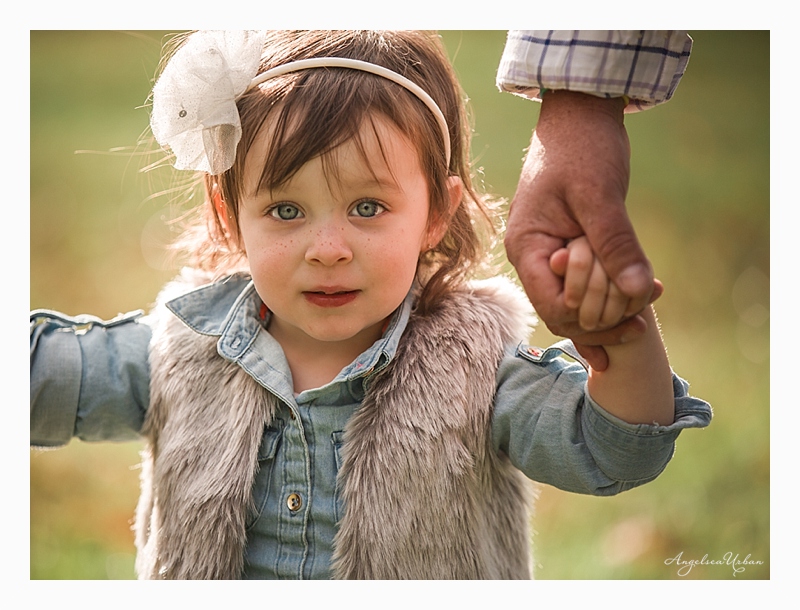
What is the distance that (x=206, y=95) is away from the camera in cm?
119

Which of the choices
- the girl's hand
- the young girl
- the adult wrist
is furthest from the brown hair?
the girl's hand

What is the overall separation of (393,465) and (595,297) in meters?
0.40

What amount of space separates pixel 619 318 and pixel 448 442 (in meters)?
0.34

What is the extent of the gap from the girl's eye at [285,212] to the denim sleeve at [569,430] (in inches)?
14.3

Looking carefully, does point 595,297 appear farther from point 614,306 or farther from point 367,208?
point 367,208

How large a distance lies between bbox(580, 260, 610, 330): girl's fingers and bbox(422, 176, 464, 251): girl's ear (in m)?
0.39

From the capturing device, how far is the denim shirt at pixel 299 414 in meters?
1.17

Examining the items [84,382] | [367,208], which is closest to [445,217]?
[367,208]

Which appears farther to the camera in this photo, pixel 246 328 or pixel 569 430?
pixel 246 328

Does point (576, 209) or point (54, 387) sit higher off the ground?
point (576, 209)

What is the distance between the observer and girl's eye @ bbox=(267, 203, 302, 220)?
3.90ft

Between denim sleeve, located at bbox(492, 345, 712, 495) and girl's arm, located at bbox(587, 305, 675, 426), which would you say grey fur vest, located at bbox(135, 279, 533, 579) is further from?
girl's arm, located at bbox(587, 305, 675, 426)

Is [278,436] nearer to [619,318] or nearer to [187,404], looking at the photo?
[187,404]
